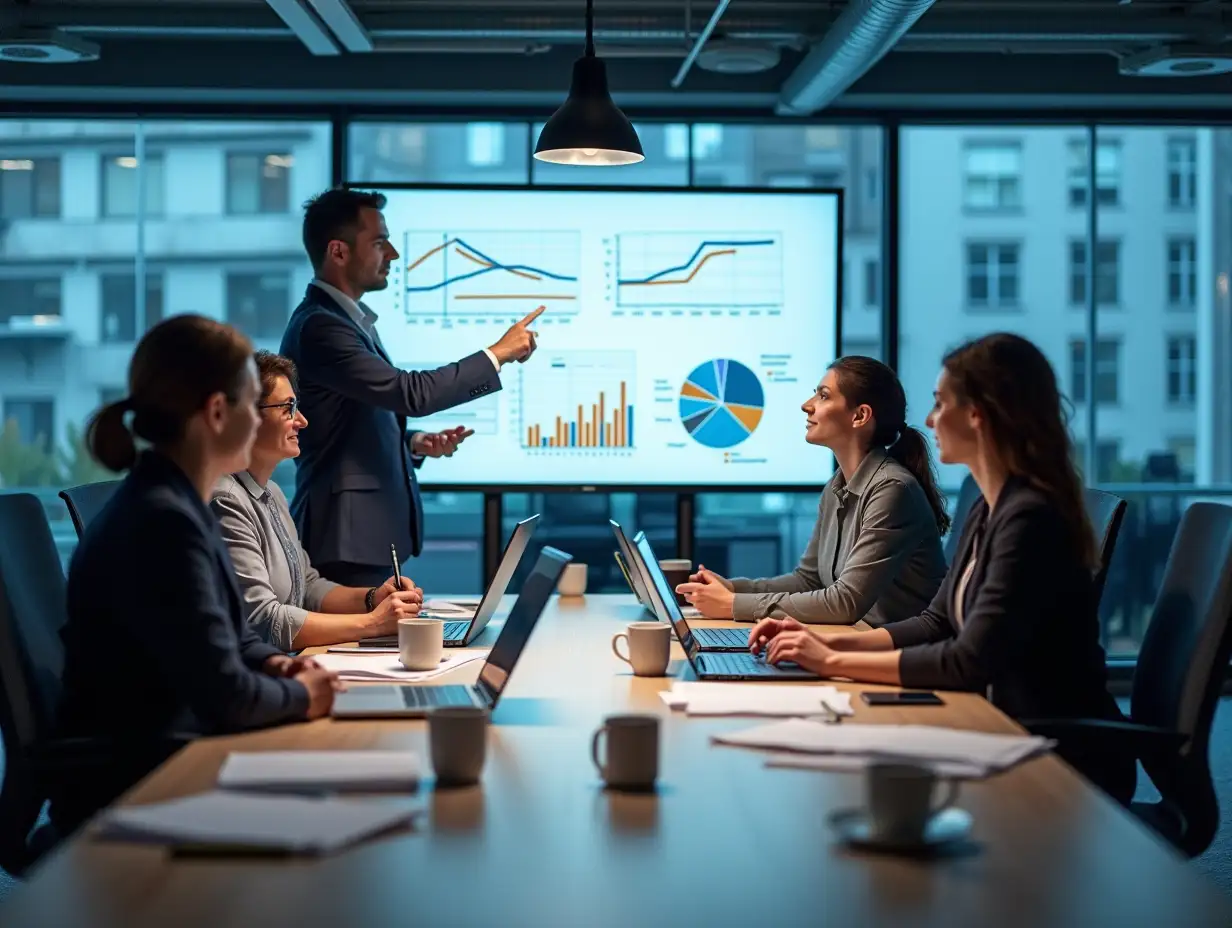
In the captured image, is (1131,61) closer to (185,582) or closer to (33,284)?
(185,582)

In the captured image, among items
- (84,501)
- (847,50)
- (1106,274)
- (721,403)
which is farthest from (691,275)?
(1106,274)

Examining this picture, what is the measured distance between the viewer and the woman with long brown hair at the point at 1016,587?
2.42m

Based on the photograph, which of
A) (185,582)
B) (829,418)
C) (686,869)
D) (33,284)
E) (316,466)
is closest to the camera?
(686,869)

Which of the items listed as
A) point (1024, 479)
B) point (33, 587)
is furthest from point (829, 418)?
point (33, 587)

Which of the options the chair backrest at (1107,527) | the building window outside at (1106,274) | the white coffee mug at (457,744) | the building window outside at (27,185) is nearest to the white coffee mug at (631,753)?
the white coffee mug at (457,744)

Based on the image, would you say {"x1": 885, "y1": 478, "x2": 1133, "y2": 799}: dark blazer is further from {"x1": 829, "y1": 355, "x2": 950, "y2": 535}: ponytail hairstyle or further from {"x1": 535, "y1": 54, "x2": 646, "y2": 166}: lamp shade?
{"x1": 535, "y1": 54, "x2": 646, "y2": 166}: lamp shade

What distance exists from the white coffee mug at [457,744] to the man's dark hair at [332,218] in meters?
2.51

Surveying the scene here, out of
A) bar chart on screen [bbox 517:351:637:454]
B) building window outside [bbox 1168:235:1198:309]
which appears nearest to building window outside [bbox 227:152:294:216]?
bar chart on screen [bbox 517:351:637:454]

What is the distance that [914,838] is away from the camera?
150 cm

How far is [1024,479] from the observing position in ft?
8.32

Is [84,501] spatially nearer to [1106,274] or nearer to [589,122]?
[589,122]

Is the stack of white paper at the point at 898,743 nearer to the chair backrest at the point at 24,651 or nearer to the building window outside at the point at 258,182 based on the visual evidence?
the chair backrest at the point at 24,651

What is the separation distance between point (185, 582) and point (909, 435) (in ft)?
6.41

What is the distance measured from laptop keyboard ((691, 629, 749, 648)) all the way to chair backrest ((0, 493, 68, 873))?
3.99 feet
